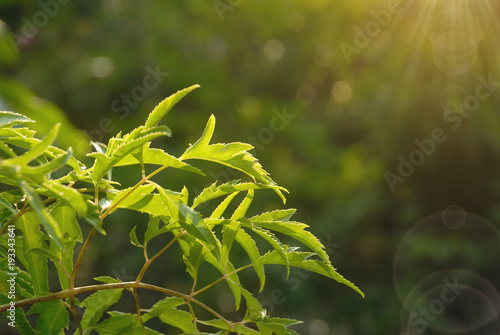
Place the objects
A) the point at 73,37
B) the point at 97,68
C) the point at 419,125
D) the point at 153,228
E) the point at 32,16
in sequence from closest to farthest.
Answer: the point at 153,228, the point at 419,125, the point at 32,16, the point at 97,68, the point at 73,37

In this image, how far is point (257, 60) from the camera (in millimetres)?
6012

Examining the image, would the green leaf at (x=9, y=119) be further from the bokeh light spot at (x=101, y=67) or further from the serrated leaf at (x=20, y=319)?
the bokeh light spot at (x=101, y=67)

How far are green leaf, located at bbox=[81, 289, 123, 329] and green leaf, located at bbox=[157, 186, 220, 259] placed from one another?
0.45 feet

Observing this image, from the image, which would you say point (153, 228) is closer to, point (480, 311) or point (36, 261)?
point (36, 261)

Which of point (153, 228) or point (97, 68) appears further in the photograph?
point (97, 68)

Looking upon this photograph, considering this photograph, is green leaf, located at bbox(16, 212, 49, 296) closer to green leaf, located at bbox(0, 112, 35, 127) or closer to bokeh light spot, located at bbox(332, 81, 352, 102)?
green leaf, located at bbox(0, 112, 35, 127)

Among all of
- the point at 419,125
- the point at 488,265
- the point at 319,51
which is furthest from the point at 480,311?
the point at 319,51

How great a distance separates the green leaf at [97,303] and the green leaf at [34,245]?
43mm

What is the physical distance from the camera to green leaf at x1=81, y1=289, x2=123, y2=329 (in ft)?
1.72

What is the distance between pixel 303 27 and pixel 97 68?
6.74 ft

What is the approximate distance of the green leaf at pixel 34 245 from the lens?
520 millimetres

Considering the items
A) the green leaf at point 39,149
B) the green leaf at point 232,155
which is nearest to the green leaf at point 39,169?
the green leaf at point 39,149

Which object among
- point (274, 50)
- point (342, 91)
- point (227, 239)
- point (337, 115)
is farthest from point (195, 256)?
point (274, 50)

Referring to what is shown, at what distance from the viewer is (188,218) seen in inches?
17.0
